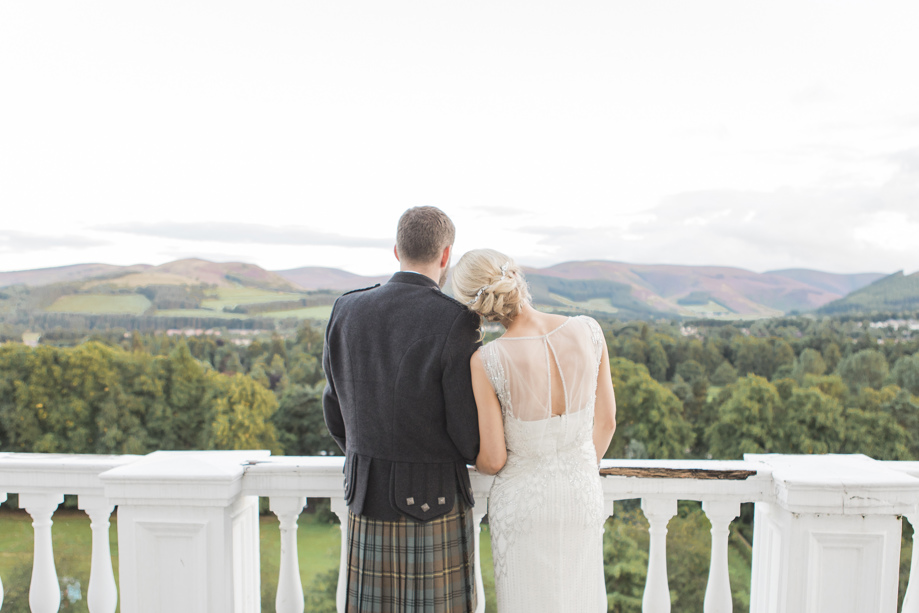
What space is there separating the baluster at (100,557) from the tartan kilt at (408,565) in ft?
2.91

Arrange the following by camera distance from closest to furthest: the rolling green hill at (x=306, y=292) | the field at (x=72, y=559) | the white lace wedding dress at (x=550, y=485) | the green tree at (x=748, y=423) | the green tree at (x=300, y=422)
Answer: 1. the white lace wedding dress at (x=550, y=485)
2. the field at (x=72, y=559)
3. the green tree at (x=748, y=423)
4. the green tree at (x=300, y=422)
5. the rolling green hill at (x=306, y=292)

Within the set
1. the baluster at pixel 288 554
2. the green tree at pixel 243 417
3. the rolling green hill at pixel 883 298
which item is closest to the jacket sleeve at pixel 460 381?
the baluster at pixel 288 554

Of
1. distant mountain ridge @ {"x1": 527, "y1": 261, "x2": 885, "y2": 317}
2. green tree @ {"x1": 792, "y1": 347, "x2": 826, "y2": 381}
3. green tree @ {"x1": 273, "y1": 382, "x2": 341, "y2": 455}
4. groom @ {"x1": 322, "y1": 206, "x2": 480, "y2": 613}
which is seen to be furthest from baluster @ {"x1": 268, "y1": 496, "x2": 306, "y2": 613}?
distant mountain ridge @ {"x1": 527, "y1": 261, "x2": 885, "y2": 317}

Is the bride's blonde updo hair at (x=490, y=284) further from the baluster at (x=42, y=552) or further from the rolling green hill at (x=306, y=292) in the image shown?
the rolling green hill at (x=306, y=292)

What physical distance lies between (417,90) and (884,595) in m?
25.0

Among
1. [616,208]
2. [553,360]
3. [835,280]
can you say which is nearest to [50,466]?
[553,360]

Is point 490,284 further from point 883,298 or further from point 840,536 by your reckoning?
point 883,298

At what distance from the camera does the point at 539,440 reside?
157 centimetres

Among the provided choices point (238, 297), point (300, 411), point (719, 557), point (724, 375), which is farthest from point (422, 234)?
point (238, 297)

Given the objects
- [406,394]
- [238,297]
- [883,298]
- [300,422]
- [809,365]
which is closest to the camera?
[406,394]

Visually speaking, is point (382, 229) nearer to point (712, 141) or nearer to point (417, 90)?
point (417, 90)

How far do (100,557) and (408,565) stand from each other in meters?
1.11

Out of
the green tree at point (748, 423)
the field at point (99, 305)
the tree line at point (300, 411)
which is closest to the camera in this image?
the tree line at point (300, 411)

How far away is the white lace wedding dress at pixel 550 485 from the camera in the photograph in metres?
1.53
